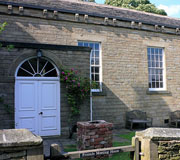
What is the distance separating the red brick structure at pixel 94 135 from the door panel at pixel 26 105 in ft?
10.3

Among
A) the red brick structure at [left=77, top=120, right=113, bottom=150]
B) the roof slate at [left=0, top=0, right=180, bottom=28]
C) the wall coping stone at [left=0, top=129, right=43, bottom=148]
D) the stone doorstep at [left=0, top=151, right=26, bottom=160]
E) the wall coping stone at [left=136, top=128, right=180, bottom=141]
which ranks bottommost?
the red brick structure at [left=77, top=120, right=113, bottom=150]

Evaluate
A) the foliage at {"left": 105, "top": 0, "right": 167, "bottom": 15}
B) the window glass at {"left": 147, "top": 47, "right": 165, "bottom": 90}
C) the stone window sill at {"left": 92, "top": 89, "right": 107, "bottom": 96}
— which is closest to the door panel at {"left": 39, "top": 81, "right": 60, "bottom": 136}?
the stone window sill at {"left": 92, "top": 89, "right": 107, "bottom": 96}

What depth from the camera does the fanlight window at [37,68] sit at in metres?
8.41

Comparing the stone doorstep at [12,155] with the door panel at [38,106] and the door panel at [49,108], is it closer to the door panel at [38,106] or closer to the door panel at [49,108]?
the door panel at [38,106]

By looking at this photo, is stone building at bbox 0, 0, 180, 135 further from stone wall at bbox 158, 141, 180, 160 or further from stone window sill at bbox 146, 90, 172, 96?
stone wall at bbox 158, 141, 180, 160

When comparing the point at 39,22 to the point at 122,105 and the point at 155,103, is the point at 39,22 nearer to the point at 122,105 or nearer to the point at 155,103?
the point at 122,105

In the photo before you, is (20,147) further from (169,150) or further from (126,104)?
(126,104)

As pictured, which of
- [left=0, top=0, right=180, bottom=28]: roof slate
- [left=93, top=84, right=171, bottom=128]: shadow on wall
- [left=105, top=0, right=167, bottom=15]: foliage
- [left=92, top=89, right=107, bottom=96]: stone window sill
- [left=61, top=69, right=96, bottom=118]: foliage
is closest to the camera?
[left=61, top=69, right=96, bottom=118]: foliage

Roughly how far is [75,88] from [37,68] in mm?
1809

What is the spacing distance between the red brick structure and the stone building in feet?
9.73

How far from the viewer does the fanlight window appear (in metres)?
8.41

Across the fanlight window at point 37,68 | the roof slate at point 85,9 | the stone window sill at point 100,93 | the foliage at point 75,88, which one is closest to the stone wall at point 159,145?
the foliage at point 75,88

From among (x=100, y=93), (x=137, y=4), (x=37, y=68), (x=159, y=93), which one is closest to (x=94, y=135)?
(x=37, y=68)

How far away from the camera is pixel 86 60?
30.6 ft
